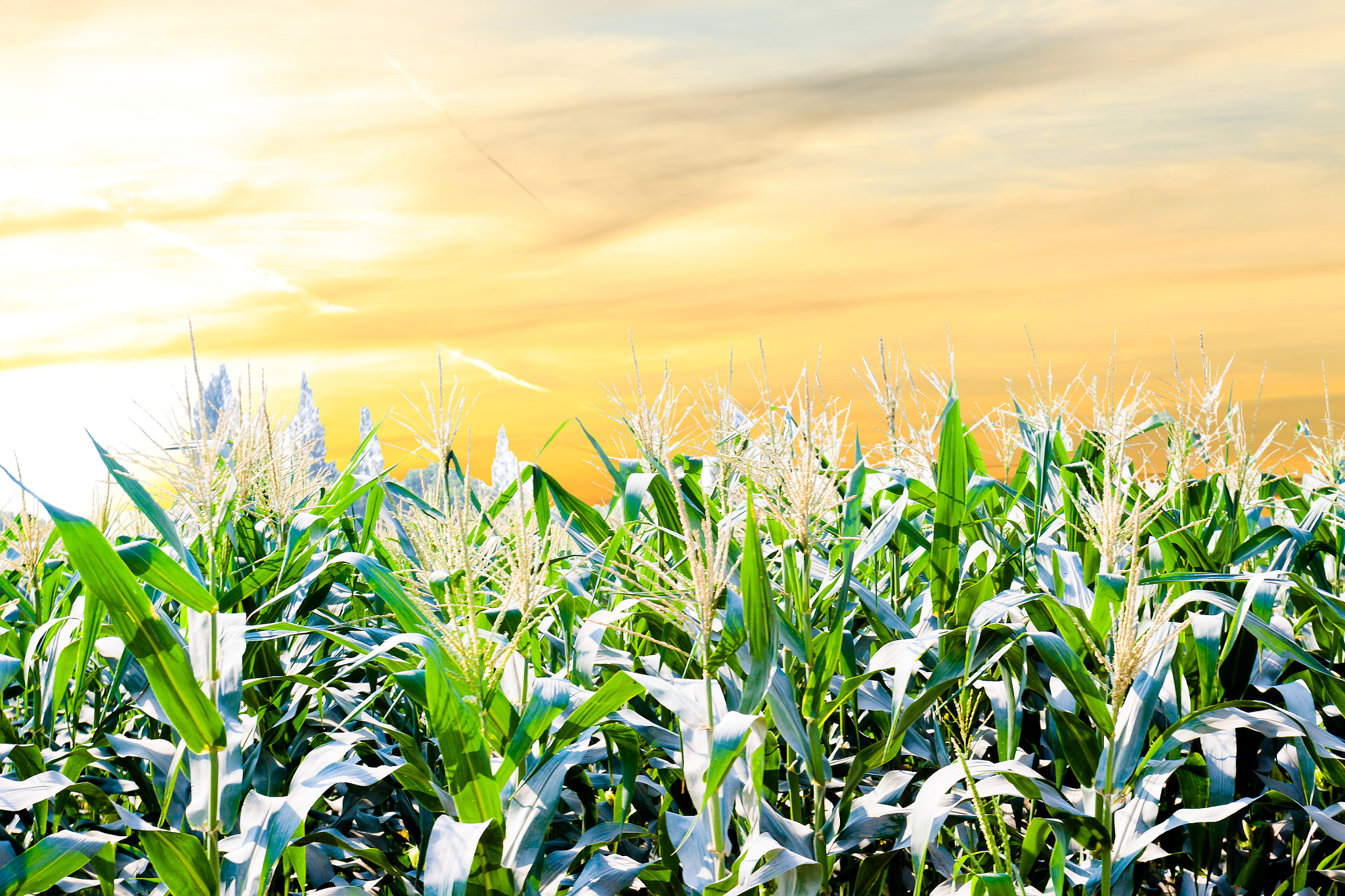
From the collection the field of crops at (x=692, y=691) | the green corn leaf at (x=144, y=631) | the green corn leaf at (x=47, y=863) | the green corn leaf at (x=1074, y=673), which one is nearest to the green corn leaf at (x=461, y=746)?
the field of crops at (x=692, y=691)

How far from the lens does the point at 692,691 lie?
177 cm

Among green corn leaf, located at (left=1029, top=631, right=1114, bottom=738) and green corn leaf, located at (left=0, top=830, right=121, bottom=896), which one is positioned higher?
green corn leaf, located at (left=1029, top=631, right=1114, bottom=738)

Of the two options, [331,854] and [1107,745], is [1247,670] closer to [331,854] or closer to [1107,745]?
[1107,745]

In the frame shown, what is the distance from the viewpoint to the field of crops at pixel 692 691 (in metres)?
1.70

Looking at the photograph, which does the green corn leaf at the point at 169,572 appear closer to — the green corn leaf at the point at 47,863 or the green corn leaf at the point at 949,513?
the green corn leaf at the point at 47,863

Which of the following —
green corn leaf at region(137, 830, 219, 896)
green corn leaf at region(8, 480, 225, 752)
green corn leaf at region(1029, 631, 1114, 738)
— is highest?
green corn leaf at region(8, 480, 225, 752)

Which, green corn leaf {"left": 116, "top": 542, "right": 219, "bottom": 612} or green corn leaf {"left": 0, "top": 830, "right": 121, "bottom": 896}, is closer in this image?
green corn leaf {"left": 0, "top": 830, "right": 121, "bottom": 896}

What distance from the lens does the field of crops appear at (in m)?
1.70

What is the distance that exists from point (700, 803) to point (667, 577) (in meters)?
0.43

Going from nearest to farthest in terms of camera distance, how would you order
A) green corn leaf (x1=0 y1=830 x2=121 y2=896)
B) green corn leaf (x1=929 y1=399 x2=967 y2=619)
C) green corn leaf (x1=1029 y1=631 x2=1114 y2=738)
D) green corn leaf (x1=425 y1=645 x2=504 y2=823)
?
green corn leaf (x1=425 y1=645 x2=504 y2=823), green corn leaf (x1=0 y1=830 x2=121 y2=896), green corn leaf (x1=1029 y1=631 x2=1114 y2=738), green corn leaf (x1=929 y1=399 x2=967 y2=619)

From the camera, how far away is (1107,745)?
6.04 ft

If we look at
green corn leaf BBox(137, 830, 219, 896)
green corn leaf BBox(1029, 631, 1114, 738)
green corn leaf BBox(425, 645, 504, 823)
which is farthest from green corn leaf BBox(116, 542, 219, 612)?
green corn leaf BBox(1029, 631, 1114, 738)

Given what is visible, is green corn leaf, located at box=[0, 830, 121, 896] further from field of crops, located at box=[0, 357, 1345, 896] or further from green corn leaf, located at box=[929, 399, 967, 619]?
green corn leaf, located at box=[929, 399, 967, 619]

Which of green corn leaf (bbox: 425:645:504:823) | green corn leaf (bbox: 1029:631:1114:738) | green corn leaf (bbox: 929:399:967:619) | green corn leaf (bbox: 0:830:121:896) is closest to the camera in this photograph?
green corn leaf (bbox: 425:645:504:823)
